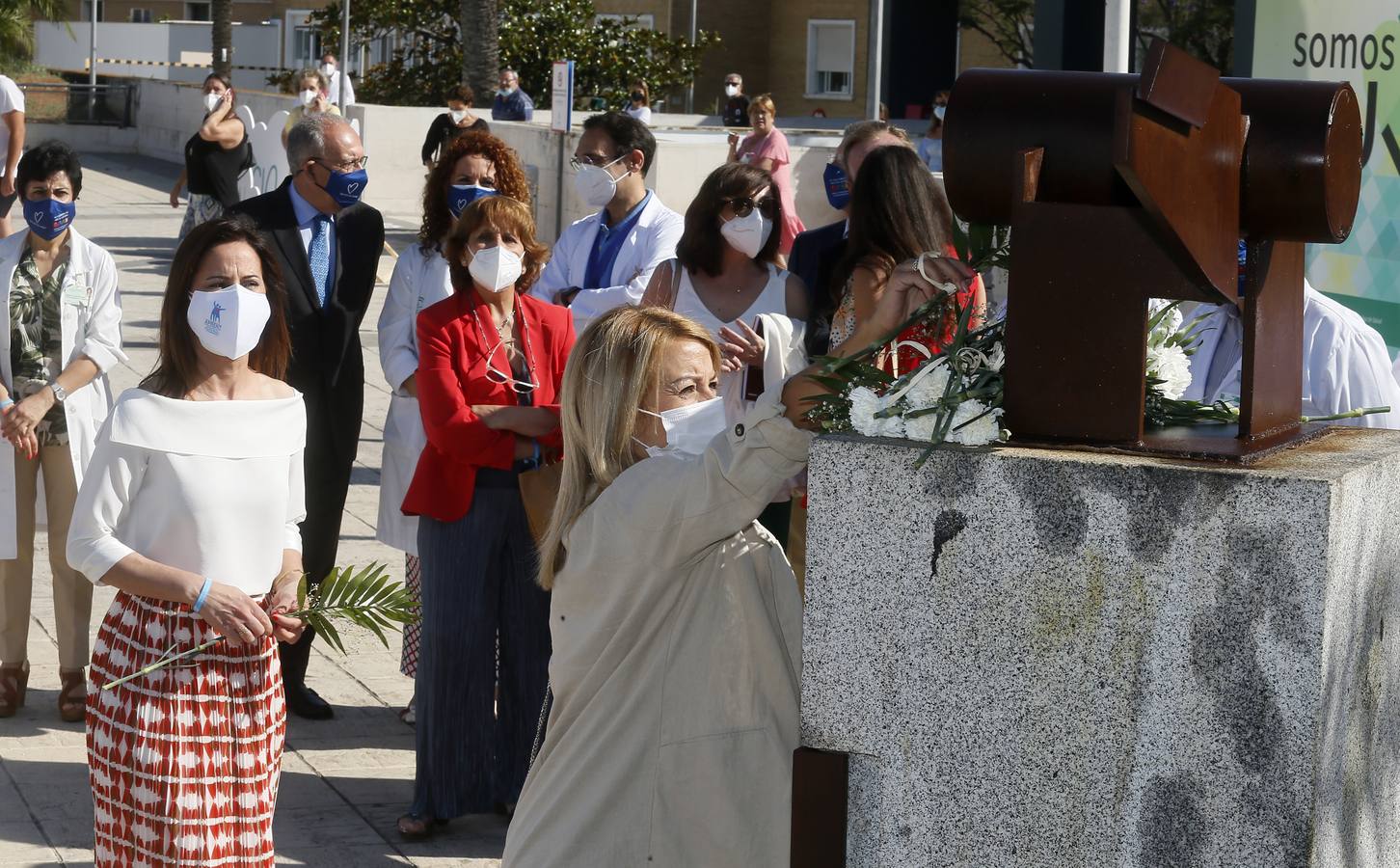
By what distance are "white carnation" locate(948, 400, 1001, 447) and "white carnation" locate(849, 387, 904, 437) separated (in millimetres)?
80

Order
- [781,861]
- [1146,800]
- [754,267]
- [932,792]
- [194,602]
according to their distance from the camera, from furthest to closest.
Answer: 1. [754,267]
2. [194,602]
3. [781,861]
4. [932,792]
5. [1146,800]

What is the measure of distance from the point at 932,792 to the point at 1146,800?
0.30 meters

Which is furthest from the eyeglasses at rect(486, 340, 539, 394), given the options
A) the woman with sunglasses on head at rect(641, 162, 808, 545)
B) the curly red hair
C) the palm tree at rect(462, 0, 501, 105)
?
the palm tree at rect(462, 0, 501, 105)

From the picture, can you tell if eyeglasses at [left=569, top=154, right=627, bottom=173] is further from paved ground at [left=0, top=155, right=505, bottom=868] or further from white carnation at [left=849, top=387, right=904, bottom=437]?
white carnation at [left=849, top=387, right=904, bottom=437]

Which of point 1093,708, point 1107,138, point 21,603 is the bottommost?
point 21,603

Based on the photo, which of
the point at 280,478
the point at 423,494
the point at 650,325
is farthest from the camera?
the point at 423,494

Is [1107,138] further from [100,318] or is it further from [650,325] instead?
[100,318]

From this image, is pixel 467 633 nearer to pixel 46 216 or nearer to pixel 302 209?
pixel 302 209

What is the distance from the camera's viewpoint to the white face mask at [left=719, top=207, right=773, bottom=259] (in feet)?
18.5

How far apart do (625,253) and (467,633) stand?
206 centimetres

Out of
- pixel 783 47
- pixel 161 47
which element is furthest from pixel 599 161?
pixel 161 47

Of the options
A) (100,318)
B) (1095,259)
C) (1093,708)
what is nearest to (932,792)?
(1093,708)

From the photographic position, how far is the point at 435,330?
16.9ft

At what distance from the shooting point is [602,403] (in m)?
3.14
